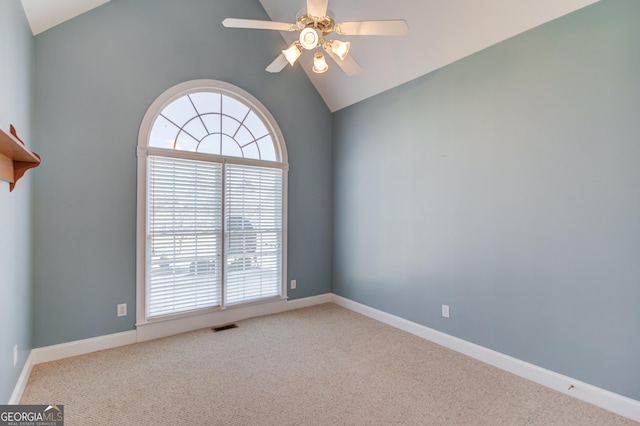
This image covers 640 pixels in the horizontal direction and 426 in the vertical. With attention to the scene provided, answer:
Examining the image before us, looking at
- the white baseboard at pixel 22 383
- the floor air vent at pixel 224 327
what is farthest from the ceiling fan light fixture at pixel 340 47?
the white baseboard at pixel 22 383

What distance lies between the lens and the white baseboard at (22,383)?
2.00 m

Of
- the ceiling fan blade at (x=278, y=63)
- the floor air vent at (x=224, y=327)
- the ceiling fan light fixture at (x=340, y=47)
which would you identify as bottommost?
the floor air vent at (x=224, y=327)

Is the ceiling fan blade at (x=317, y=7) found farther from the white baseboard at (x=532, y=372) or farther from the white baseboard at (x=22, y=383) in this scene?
the white baseboard at (x=22, y=383)

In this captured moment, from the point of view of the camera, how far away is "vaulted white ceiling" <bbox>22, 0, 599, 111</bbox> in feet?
7.82

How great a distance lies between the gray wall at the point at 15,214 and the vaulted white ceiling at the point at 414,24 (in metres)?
0.42

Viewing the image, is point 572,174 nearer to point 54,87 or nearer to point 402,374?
point 402,374

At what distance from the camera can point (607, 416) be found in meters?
2.00

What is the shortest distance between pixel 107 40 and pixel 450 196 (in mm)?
3675

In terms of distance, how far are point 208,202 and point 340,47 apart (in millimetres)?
2204

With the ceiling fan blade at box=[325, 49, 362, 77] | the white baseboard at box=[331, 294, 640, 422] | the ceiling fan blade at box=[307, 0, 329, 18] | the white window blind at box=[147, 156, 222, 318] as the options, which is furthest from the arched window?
the ceiling fan blade at box=[307, 0, 329, 18]

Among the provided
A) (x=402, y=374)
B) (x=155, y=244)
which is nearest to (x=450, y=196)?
(x=402, y=374)

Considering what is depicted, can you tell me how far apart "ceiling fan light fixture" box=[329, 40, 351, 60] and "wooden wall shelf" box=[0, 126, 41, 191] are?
1.96 meters

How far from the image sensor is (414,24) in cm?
289

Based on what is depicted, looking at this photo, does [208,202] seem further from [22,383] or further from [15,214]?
[22,383]
